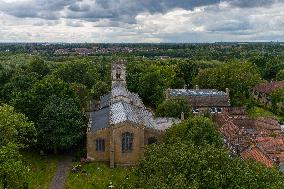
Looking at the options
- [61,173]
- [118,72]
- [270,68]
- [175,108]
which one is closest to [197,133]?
[61,173]

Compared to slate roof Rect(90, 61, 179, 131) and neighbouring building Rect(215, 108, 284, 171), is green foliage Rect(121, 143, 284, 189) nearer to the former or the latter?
neighbouring building Rect(215, 108, 284, 171)

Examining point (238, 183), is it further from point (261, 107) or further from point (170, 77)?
point (170, 77)

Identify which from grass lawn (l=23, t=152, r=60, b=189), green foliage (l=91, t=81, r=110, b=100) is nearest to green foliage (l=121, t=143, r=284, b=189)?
grass lawn (l=23, t=152, r=60, b=189)

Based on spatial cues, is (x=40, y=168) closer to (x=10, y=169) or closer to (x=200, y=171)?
(x=10, y=169)

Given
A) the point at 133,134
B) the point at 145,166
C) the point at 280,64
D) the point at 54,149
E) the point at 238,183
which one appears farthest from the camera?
the point at 280,64

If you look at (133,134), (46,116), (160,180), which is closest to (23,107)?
(46,116)

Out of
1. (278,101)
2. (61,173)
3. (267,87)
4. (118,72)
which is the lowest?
(61,173)
